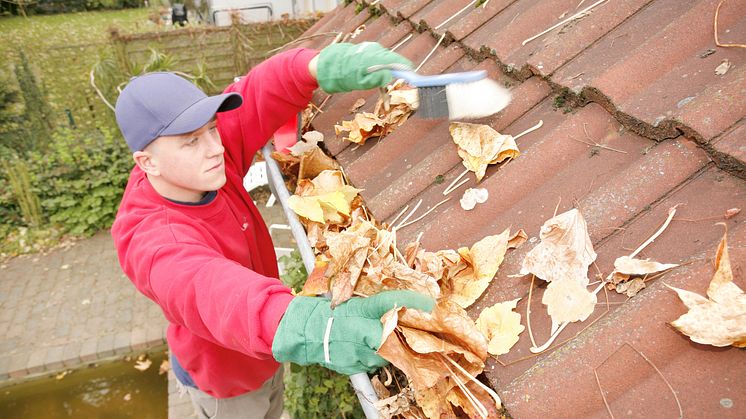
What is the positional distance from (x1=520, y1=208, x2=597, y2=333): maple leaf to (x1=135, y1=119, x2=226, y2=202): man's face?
1.22 metres

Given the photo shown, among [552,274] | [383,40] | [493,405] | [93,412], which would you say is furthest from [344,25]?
[93,412]

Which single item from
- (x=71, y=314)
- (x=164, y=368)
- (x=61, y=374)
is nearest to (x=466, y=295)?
(x=164, y=368)

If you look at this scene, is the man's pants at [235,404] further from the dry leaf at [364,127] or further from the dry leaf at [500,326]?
the dry leaf at [500,326]

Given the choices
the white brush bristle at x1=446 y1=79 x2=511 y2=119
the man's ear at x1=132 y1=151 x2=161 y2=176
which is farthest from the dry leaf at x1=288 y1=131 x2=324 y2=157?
the white brush bristle at x1=446 y1=79 x2=511 y2=119

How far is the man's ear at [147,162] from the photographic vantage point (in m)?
1.84

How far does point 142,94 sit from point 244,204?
0.70 metres

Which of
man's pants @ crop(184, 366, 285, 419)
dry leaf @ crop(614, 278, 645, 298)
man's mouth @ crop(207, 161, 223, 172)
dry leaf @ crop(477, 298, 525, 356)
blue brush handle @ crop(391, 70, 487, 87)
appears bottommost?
man's pants @ crop(184, 366, 285, 419)


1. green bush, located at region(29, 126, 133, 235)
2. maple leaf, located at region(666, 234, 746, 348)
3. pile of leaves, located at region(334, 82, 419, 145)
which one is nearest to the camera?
maple leaf, located at region(666, 234, 746, 348)

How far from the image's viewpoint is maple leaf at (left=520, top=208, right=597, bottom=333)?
3.77ft

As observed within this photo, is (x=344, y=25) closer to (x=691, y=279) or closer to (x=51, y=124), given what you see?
(x=691, y=279)

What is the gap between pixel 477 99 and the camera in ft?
5.67

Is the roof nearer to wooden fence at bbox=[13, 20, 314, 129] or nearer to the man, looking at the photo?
the man

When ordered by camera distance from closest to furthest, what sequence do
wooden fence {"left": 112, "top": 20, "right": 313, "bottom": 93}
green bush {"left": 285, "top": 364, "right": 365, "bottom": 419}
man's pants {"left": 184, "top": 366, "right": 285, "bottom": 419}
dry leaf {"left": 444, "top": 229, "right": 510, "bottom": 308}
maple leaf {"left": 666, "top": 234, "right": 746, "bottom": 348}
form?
maple leaf {"left": 666, "top": 234, "right": 746, "bottom": 348} → dry leaf {"left": 444, "top": 229, "right": 510, "bottom": 308} → man's pants {"left": 184, "top": 366, "right": 285, "bottom": 419} → green bush {"left": 285, "top": 364, "right": 365, "bottom": 419} → wooden fence {"left": 112, "top": 20, "right": 313, "bottom": 93}

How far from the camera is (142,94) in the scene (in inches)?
72.6
